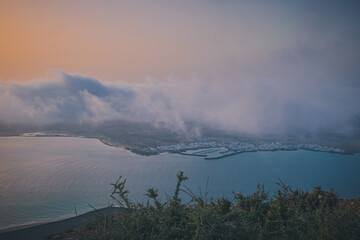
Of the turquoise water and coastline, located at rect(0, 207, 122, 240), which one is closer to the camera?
coastline, located at rect(0, 207, 122, 240)

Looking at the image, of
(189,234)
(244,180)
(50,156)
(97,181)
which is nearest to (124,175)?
(97,181)

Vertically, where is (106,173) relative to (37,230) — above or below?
above

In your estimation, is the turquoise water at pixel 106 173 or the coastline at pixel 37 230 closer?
the coastline at pixel 37 230

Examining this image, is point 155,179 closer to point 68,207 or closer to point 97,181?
point 97,181

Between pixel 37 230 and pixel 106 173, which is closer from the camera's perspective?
pixel 37 230

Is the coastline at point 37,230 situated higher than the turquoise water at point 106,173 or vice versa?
the turquoise water at point 106,173

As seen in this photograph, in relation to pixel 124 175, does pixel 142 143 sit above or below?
above

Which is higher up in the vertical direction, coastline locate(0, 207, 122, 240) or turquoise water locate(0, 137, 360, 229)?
turquoise water locate(0, 137, 360, 229)

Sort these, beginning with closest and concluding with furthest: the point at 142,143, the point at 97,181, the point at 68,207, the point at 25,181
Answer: the point at 68,207
the point at 25,181
the point at 97,181
the point at 142,143
